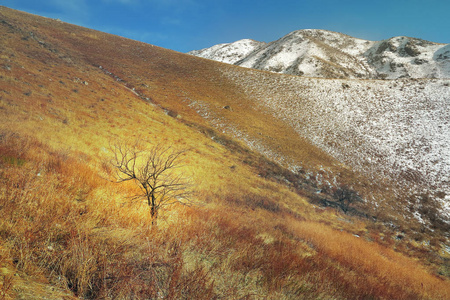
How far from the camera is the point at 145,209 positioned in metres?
4.66

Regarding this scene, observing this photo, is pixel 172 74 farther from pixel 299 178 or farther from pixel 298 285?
pixel 298 285

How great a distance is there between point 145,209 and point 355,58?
100 m

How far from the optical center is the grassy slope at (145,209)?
2395mm

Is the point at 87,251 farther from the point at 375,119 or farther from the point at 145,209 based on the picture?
the point at 375,119

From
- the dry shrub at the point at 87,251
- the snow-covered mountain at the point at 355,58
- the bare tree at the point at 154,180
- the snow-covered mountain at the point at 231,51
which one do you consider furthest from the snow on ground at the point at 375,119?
the snow-covered mountain at the point at 231,51

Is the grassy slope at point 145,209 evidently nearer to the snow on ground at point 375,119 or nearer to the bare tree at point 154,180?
the bare tree at point 154,180

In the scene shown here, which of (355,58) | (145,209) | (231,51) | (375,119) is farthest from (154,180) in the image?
(231,51)

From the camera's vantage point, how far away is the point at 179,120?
26844mm

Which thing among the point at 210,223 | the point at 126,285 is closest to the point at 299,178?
the point at 210,223

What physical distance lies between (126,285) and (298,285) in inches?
111

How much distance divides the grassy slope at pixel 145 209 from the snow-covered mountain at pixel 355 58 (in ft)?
145

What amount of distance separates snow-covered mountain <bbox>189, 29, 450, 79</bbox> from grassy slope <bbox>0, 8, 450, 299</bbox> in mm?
44259

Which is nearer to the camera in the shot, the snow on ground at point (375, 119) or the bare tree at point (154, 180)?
the bare tree at point (154, 180)

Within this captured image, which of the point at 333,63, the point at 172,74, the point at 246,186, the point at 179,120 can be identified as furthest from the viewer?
the point at 333,63
